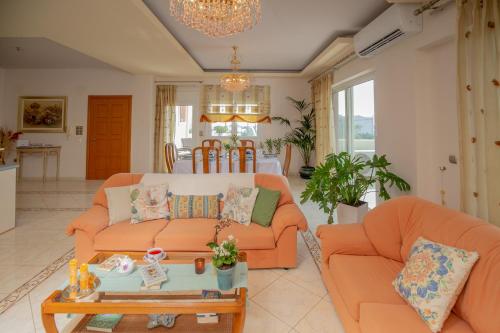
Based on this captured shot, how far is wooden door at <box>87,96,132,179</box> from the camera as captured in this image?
650cm

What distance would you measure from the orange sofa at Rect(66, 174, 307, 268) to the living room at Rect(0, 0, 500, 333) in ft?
0.04

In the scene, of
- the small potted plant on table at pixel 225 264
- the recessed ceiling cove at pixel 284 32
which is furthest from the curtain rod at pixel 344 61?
the small potted plant on table at pixel 225 264

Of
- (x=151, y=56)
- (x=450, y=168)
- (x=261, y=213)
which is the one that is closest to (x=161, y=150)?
(x=151, y=56)

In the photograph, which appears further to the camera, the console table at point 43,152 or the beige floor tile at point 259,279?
the console table at point 43,152

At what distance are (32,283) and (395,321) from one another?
102 inches

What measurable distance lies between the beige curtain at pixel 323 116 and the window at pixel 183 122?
3301 millimetres

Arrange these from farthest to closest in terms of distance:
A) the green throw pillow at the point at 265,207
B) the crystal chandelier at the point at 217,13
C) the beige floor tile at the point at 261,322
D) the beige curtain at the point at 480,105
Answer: the green throw pillow at the point at 265,207 < the crystal chandelier at the point at 217,13 < the beige curtain at the point at 480,105 < the beige floor tile at the point at 261,322

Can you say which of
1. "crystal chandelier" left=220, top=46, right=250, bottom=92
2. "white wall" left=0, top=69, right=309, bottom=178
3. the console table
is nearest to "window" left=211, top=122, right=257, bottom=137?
"white wall" left=0, top=69, right=309, bottom=178

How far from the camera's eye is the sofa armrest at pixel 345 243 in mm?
1777

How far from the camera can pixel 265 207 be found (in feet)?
7.72

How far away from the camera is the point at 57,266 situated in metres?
2.30

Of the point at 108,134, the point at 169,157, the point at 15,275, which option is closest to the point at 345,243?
the point at 15,275

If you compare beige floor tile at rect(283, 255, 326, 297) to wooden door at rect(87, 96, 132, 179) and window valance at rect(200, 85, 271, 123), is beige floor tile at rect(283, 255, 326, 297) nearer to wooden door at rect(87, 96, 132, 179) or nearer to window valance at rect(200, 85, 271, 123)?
window valance at rect(200, 85, 271, 123)

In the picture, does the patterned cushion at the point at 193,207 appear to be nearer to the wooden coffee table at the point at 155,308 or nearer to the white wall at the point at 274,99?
the wooden coffee table at the point at 155,308
